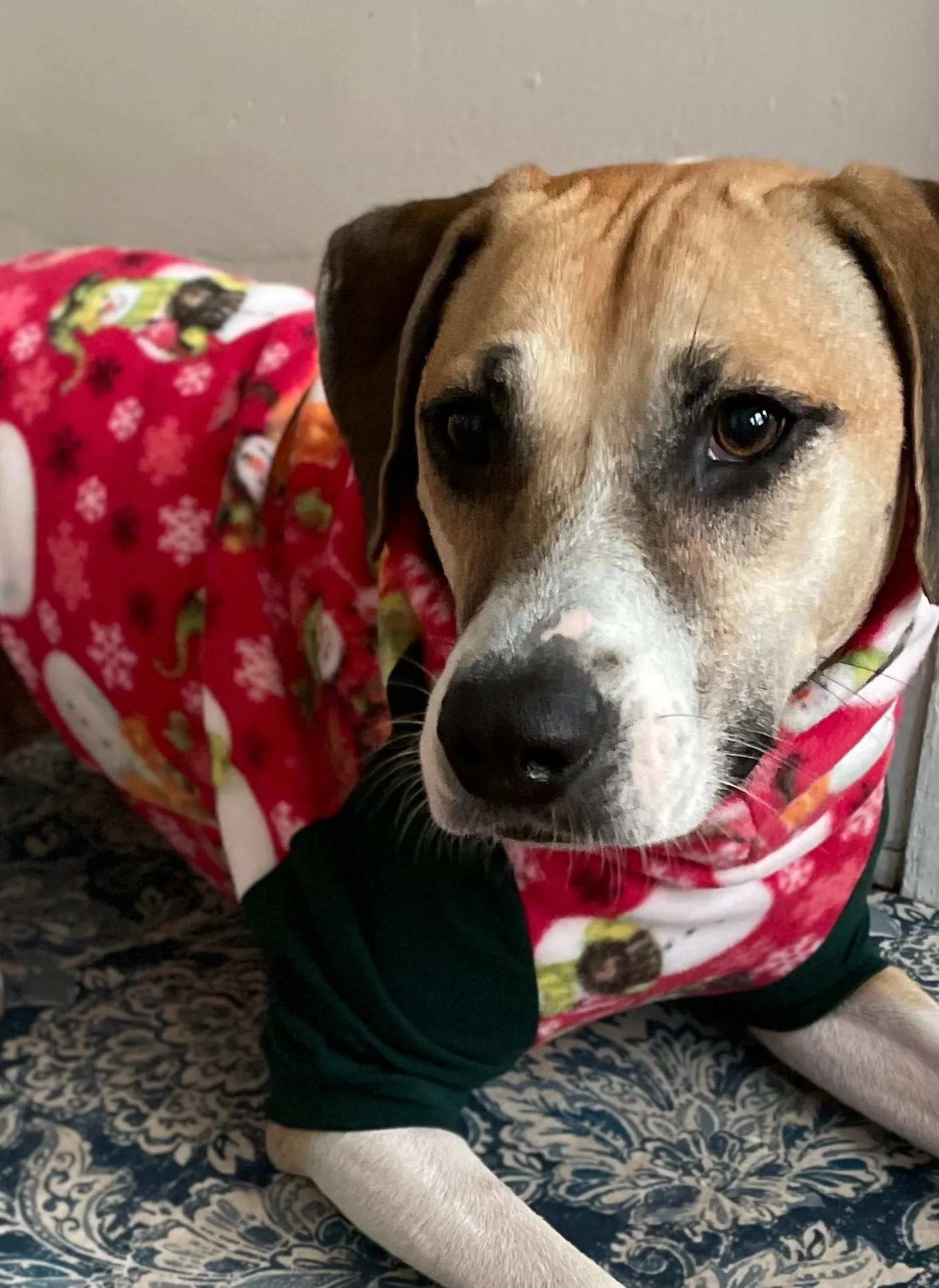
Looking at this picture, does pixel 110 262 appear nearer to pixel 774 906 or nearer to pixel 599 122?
pixel 599 122

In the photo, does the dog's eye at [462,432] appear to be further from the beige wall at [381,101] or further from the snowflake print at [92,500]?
the beige wall at [381,101]

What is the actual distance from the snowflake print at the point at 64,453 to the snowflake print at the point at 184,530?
141 mm

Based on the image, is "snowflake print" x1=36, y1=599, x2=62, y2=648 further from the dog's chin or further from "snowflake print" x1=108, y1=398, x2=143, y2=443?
the dog's chin

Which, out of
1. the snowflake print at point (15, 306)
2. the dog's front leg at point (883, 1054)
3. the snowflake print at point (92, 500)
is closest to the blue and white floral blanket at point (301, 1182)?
the dog's front leg at point (883, 1054)

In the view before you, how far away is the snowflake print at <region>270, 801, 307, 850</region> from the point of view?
4.05 ft

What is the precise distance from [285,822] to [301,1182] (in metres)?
0.36

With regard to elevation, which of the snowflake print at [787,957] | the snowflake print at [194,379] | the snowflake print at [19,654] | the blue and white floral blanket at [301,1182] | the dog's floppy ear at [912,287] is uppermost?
the dog's floppy ear at [912,287]

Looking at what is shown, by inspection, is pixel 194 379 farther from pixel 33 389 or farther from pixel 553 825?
pixel 553 825

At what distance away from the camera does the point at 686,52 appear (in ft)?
5.09

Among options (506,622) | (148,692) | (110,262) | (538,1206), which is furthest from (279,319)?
(538,1206)

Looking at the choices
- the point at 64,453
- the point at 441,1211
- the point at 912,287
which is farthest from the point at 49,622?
the point at 912,287

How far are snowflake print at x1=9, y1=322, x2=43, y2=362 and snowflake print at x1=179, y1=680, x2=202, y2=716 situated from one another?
46 cm

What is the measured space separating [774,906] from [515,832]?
379mm

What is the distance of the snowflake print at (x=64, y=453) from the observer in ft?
4.81
